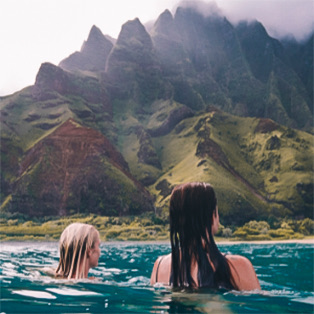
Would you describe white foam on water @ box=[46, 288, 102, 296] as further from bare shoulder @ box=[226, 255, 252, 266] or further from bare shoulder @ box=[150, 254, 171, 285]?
bare shoulder @ box=[226, 255, 252, 266]

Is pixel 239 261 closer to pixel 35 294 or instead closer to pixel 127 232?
pixel 35 294

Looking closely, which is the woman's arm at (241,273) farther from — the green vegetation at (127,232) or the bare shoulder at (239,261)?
the green vegetation at (127,232)

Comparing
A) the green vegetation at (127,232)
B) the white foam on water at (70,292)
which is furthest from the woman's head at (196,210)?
the green vegetation at (127,232)

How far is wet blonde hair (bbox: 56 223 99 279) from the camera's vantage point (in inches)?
312

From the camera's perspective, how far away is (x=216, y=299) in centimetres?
647

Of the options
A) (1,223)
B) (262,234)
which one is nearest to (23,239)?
(1,223)

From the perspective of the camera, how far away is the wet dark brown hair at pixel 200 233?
627 centimetres

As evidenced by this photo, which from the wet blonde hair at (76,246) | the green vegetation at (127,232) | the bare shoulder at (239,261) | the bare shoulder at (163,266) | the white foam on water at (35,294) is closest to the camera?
the bare shoulder at (239,261)

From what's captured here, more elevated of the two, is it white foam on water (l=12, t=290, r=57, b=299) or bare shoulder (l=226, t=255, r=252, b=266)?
bare shoulder (l=226, t=255, r=252, b=266)

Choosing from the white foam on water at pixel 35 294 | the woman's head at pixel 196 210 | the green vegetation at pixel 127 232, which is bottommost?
the green vegetation at pixel 127 232

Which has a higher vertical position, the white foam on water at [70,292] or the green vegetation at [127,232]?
the white foam on water at [70,292]

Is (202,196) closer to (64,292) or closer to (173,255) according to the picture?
(173,255)

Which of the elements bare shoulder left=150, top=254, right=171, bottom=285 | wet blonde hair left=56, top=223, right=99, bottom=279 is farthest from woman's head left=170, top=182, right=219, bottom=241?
wet blonde hair left=56, top=223, right=99, bottom=279

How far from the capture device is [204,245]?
6328 millimetres
